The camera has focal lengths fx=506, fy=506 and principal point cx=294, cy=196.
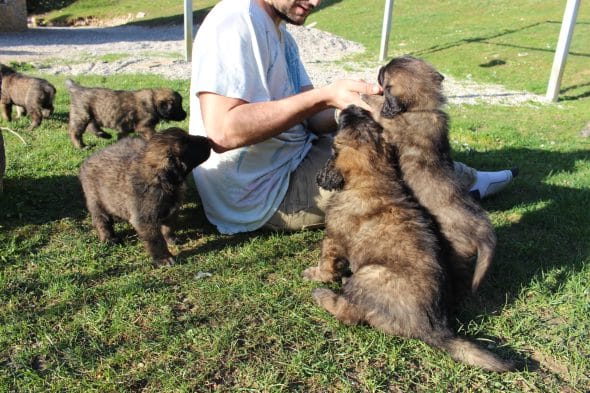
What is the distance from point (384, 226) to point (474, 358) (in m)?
0.87

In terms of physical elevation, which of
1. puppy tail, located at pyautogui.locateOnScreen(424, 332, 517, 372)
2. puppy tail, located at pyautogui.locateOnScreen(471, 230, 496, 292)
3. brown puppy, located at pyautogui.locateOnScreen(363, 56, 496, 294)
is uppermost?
brown puppy, located at pyautogui.locateOnScreen(363, 56, 496, 294)

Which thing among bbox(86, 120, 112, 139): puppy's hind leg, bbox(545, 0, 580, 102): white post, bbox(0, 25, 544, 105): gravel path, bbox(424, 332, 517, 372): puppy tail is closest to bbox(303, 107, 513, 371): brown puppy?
bbox(424, 332, 517, 372): puppy tail

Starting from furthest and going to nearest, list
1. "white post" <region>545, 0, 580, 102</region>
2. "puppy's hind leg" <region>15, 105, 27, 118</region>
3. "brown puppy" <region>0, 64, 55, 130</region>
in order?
"white post" <region>545, 0, 580, 102</region>
"puppy's hind leg" <region>15, 105, 27, 118</region>
"brown puppy" <region>0, 64, 55, 130</region>

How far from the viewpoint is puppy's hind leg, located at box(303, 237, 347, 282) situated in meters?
3.34

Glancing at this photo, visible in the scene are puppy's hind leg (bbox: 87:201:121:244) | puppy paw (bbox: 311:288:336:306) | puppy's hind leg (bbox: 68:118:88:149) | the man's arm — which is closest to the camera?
puppy paw (bbox: 311:288:336:306)

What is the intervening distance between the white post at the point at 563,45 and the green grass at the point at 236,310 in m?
4.71

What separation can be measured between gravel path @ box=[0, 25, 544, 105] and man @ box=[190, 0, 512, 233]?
20.1ft

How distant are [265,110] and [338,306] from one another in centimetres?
139

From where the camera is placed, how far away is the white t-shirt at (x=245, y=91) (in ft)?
11.3

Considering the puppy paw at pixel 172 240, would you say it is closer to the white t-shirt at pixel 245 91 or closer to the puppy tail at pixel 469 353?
the white t-shirt at pixel 245 91

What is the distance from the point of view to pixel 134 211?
3.64 metres

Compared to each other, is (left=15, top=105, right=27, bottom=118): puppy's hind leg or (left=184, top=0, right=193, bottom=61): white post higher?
(left=184, top=0, right=193, bottom=61): white post

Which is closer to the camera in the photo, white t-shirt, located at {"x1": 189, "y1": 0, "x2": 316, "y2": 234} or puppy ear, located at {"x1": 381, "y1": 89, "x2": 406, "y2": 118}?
white t-shirt, located at {"x1": 189, "y1": 0, "x2": 316, "y2": 234}

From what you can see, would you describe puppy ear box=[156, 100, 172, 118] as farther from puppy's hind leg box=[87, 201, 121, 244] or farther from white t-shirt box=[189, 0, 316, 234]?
puppy's hind leg box=[87, 201, 121, 244]
